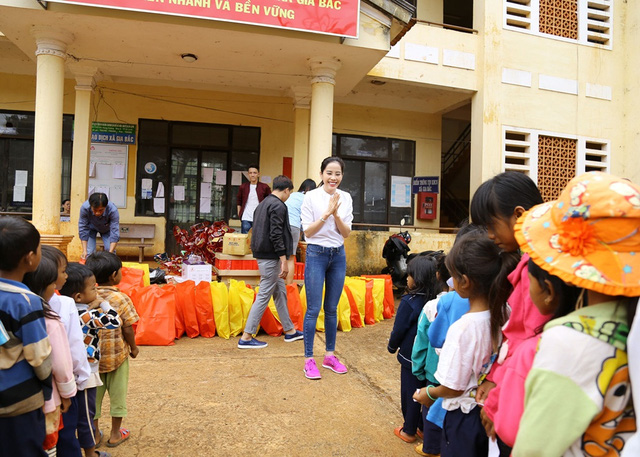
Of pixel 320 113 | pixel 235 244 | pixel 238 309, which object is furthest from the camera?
pixel 320 113

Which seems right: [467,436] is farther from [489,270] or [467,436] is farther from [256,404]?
[256,404]

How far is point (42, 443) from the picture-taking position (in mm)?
1716

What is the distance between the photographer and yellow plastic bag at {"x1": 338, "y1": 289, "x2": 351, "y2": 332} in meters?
5.22

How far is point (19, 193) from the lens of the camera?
912 cm

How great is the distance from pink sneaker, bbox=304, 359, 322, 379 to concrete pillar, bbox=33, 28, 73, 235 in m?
4.87

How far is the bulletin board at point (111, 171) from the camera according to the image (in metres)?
9.25

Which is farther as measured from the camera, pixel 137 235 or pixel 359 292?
pixel 137 235

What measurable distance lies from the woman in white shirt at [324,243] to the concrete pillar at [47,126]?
4.72 meters

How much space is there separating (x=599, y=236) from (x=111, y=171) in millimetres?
9751

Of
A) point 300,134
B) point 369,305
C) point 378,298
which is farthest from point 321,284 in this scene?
point 300,134

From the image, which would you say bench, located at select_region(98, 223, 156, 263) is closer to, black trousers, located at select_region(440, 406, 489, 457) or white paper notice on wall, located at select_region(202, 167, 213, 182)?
white paper notice on wall, located at select_region(202, 167, 213, 182)

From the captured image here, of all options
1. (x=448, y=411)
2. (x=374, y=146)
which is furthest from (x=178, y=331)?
(x=374, y=146)

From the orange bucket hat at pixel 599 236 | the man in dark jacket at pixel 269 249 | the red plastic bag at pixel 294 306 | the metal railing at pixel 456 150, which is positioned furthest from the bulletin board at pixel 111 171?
the orange bucket hat at pixel 599 236

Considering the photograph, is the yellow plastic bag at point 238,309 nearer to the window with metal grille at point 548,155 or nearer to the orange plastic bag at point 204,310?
the orange plastic bag at point 204,310
